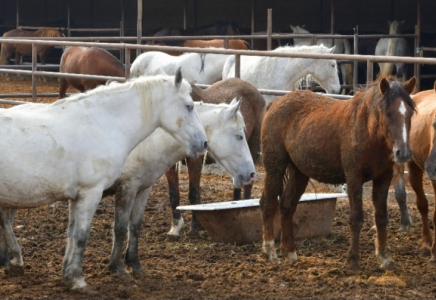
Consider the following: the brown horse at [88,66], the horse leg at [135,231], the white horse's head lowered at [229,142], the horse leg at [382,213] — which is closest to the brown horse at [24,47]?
the brown horse at [88,66]

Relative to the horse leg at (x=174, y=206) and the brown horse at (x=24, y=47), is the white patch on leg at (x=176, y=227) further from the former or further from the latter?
the brown horse at (x=24, y=47)

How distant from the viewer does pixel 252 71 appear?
11062 mm

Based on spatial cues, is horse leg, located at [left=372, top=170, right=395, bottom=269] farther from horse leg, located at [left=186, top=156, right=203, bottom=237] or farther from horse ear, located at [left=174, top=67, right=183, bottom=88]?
horse leg, located at [left=186, top=156, right=203, bottom=237]

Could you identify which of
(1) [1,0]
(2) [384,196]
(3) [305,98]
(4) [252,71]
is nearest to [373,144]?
(2) [384,196]

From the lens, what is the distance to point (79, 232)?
16.6 feet

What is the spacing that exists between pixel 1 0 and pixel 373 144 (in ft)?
74.1

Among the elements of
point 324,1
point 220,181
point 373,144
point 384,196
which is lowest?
point 220,181

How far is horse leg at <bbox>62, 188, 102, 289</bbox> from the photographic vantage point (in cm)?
502

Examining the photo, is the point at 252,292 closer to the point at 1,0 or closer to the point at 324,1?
the point at 324,1

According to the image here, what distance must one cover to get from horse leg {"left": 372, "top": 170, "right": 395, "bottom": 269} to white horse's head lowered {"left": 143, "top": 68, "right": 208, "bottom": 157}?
131cm

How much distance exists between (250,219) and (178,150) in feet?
4.33

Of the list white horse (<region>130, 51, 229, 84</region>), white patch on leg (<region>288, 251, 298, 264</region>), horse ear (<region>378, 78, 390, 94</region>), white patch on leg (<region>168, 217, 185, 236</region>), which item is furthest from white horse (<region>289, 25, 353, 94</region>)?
horse ear (<region>378, 78, 390, 94</region>)

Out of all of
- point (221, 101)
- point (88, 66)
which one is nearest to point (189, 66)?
point (88, 66)

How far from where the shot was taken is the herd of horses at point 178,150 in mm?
4969
